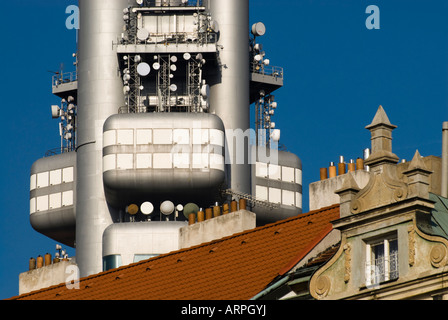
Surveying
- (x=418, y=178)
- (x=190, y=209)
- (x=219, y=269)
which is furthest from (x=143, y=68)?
(x=418, y=178)

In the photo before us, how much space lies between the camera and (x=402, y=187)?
48781 millimetres

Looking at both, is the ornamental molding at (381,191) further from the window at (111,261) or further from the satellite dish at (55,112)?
the satellite dish at (55,112)

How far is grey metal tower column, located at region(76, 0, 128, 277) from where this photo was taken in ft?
440

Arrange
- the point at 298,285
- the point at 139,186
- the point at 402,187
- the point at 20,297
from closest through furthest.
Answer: the point at 402,187
the point at 298,285
the point at 20,297
the point at 139,186

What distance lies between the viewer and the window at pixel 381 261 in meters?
48.5

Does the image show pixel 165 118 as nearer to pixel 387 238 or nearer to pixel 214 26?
pixel 214 26

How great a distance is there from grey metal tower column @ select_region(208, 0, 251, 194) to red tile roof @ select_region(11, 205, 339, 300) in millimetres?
68249

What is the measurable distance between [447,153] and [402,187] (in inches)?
364

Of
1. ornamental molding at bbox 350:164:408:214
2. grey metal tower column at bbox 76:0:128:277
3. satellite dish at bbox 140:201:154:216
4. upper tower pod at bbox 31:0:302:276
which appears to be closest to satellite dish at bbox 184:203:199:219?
upper tower pod at bbox 31:0:302:276

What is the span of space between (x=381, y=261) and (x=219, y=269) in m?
12.3

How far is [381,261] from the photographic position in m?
49.1
